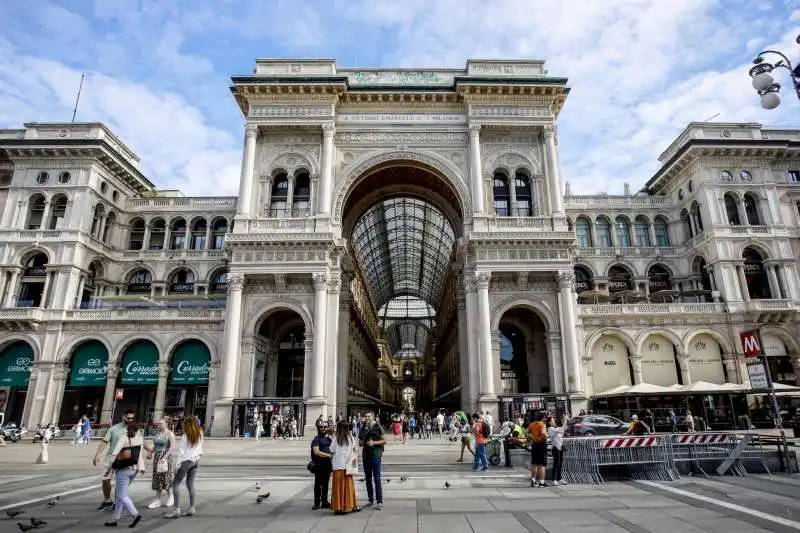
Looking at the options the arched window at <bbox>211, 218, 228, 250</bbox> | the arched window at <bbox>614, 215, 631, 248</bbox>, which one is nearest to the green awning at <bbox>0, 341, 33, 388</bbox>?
the arched window at <bbox>211, 218, 228, 250</bbox>

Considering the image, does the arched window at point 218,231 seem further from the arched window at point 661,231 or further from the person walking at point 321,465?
the arched window at point 661,231

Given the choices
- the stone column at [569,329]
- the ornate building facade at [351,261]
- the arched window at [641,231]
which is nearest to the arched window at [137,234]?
the ornate building facade at [351,261]

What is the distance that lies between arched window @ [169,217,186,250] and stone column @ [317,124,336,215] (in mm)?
16598

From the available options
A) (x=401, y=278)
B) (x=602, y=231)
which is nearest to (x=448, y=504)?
(x=602, y=231)

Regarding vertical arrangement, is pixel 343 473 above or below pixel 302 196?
below

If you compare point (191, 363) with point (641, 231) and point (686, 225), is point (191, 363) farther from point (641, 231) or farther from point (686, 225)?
point (686, 225)

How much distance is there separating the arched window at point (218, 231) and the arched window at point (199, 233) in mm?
718

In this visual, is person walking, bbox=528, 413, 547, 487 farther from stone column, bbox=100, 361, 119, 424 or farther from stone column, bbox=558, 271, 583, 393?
stone column, bbox=100, 361, 119, 424

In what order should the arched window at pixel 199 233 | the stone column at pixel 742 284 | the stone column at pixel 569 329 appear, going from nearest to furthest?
1. the stone column at pixel 569 329
2. the stone column at pixel 742 284
3. the arched window at pixel 199 233

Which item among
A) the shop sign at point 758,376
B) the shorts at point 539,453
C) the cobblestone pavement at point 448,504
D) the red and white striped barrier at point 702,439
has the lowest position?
the cobblestone pavement at point 448,504

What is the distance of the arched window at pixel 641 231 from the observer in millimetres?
43875

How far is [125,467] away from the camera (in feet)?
29.0

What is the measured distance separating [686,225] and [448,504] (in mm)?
41190

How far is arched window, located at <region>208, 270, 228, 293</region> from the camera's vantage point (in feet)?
140
